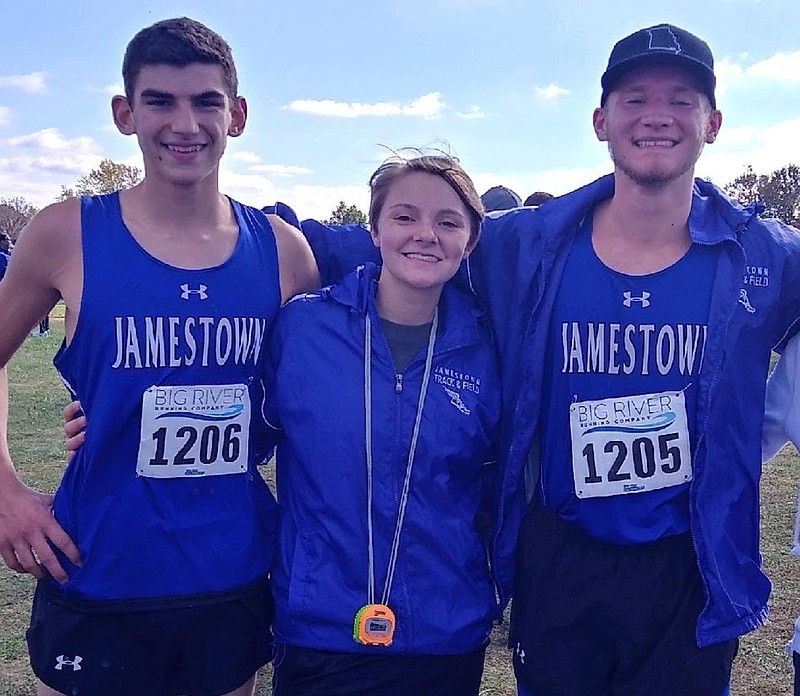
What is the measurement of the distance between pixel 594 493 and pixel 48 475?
5251 millimetres

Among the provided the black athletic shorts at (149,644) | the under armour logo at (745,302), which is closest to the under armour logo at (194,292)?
the black athletic shorts at (149,644)

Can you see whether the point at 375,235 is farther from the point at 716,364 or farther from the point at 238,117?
the point at 716,364

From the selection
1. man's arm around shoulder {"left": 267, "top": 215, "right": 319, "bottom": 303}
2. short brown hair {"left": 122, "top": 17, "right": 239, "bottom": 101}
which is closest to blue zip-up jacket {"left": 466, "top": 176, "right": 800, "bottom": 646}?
man's arm around shoulder {"left": 267, "top": 215, "right": 319, "bottom": 303}

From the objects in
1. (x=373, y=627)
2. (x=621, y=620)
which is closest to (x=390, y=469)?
(x=373, y=627)

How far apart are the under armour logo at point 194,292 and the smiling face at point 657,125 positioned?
1.25 m

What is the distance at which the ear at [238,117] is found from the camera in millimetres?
2340

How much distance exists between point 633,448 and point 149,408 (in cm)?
132

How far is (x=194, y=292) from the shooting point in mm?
2207

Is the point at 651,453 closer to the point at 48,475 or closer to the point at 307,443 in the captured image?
the point at 307,443

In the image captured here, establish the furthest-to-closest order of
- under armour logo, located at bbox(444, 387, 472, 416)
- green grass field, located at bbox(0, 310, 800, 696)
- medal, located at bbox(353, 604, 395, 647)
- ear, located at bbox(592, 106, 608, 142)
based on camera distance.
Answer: green grass field, located at bbox(0, 310, 800, 696), ear, located at bbox(592, 106, 608, 142), under armour logo, located at bbox(444, 387, 472, 416), medal, located at bbox(353, 604, 395, 647)

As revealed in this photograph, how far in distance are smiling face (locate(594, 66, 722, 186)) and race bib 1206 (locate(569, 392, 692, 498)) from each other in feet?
2.13

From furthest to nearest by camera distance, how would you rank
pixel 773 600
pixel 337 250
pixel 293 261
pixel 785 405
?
pixel 773 600 < pixel 337 250 < pixel 293 261 < pixel 785 405

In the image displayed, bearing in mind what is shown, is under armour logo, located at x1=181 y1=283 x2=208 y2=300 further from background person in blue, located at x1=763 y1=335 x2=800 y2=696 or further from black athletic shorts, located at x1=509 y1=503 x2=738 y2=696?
background person in blue, located at x1=763 y1=335 x2=800 y2=696

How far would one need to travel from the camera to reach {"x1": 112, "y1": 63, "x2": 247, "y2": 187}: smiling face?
2174mm
